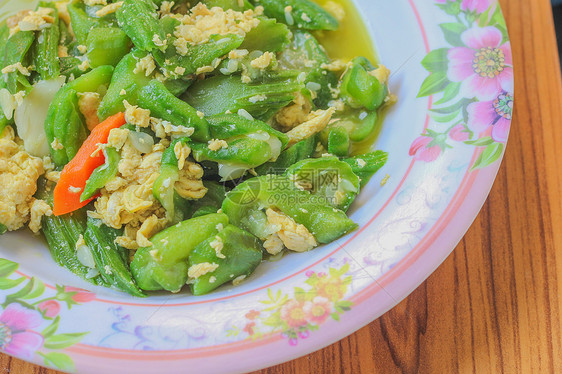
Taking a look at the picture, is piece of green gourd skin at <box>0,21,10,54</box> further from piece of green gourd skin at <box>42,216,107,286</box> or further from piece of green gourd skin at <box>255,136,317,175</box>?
piece of green gourd skin at <box>255,136,317,175</box>

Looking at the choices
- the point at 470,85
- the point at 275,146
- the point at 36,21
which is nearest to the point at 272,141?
the point at 275,146

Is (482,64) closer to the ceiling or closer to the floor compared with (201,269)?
closer to the ceiling

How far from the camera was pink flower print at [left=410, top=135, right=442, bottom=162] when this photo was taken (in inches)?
77.6

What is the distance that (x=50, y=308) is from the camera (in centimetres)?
175

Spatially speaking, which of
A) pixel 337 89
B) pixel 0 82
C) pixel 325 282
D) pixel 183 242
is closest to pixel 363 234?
pixel 325 282

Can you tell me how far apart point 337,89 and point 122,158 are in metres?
1.03

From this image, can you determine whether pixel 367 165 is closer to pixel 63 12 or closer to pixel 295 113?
pixel 295 113

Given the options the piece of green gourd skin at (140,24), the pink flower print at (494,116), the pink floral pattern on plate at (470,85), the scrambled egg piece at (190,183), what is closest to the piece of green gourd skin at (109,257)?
the scrambled egg piece at (190,183)

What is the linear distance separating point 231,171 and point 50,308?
830 millimetres

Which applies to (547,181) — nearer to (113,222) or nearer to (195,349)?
(195,349)

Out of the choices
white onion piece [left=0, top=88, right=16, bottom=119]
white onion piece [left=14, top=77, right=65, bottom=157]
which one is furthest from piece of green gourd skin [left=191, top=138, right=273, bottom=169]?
white onion piece [left=0, top=88, right=16, bottom=119]

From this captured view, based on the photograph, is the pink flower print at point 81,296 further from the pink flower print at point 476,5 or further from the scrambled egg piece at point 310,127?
the pink flower print at point 476,5

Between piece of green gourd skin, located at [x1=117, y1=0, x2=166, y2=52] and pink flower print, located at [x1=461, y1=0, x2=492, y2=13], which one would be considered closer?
piece of green gourd skin, located at [x1=117, y1=0, x2=166, y2=52]

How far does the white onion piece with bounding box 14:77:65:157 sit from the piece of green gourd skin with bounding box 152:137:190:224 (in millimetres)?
593
